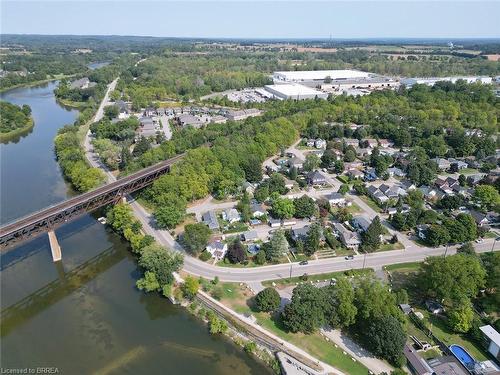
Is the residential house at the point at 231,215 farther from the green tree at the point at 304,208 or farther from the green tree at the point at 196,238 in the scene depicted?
the green tree at the point at 304,208

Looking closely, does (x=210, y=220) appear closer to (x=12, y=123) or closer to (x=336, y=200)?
(x=336, y=200)

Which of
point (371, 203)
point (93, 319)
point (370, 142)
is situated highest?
point (370, 142)

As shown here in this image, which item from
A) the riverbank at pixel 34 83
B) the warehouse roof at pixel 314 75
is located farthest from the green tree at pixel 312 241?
the riverbank at pixel 34 83

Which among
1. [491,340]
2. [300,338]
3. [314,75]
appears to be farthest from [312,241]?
[314,75]

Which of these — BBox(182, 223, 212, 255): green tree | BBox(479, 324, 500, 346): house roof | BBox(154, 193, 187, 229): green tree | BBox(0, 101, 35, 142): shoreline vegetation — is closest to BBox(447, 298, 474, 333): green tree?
BBox(479, 324, 500, 346): house roof

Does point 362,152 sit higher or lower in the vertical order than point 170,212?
lower

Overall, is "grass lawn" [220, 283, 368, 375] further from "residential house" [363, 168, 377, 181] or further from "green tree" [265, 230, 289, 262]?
"residential house" [363, 168, 377, 181]

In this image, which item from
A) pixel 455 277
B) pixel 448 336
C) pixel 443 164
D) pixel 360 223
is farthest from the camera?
pixel 443 164
